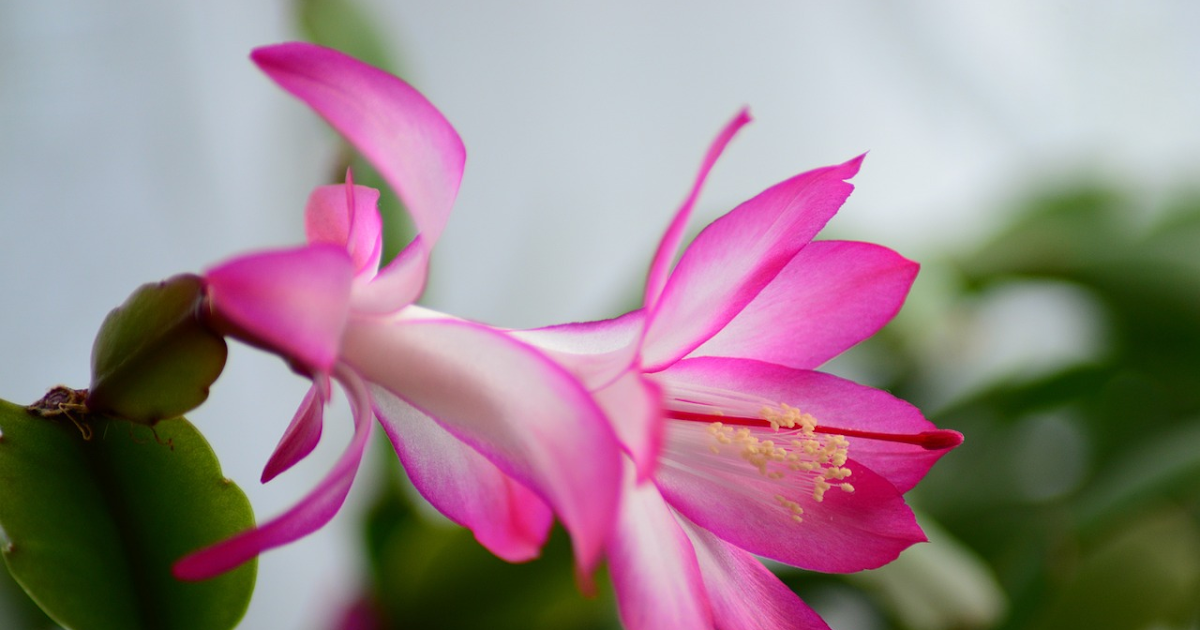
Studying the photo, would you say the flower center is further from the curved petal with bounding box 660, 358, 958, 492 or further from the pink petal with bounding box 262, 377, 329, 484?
the pink petal with bounding box 262, 377, 329, 484

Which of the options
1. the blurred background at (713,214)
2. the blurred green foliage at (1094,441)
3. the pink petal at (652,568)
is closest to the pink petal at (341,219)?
the pink petal at (652,568)

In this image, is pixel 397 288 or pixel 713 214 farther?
pixel 713 214

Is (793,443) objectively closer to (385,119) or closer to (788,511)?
(788,511)

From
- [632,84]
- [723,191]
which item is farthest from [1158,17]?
[632,84]

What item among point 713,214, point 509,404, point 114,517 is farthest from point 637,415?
point 713,214

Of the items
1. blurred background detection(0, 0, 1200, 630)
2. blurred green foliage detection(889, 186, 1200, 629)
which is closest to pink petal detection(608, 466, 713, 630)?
blurred background detection(0, 0, 1200, 630)
